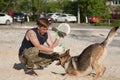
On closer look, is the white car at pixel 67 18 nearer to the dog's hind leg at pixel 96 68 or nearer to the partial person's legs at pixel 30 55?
the partial person's legs at pixel 30 55

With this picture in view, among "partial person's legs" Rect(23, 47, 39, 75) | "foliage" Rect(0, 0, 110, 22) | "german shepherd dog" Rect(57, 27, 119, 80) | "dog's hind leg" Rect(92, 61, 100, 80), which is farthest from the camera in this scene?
"foliage" Rect(0, 0, 110, 22)

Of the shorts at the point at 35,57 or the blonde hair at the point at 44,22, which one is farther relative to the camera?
the shorts at the point at 35,57

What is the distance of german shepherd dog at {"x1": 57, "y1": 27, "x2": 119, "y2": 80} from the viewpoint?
30.0ft

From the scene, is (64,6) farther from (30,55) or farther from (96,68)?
(96,68)

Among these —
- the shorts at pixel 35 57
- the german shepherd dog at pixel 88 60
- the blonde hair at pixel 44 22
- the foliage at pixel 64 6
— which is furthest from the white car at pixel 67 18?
the blonde hair at pixel 44 22

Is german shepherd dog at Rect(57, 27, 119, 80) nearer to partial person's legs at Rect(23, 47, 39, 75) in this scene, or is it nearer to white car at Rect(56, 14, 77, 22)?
partial person's legs at Rect(23, 47, 39, 75)

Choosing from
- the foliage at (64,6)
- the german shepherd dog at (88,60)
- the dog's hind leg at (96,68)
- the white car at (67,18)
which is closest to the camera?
the german shepherd dog at (88,60)

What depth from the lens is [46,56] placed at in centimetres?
976

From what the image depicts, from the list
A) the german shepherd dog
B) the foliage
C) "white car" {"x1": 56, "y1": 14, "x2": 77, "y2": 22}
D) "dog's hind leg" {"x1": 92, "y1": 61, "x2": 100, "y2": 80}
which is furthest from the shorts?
the foliage

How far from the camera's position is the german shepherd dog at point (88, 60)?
9.13 m

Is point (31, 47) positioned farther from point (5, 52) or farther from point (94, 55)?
point (5, 52)

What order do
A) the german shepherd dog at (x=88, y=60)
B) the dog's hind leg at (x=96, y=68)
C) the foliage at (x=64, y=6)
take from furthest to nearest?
the foliage at (x=64, y=6) < the dog's hind leg at (x=96, y=68) < the german shepherd dog at (x=88, y=60)

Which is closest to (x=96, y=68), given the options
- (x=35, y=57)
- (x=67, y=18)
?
(x=35, y=57)

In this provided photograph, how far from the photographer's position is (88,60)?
924cm
